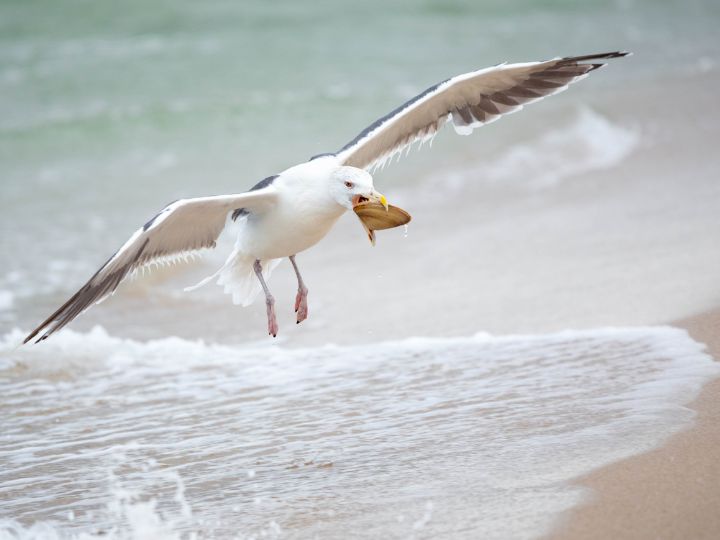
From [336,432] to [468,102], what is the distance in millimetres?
2581

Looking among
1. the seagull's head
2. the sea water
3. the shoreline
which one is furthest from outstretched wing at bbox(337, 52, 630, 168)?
the shoreline

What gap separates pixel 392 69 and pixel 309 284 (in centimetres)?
1095

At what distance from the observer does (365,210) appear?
5.78 metres

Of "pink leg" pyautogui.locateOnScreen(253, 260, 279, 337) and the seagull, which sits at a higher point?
the seagull

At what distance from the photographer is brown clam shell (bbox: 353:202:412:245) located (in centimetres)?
567

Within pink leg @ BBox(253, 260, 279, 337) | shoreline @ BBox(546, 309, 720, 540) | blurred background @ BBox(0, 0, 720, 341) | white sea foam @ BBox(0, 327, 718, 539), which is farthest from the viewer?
blurred background @ BBox(0, 0, 720, 341)

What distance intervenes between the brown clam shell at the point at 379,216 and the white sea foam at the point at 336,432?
0.93 m

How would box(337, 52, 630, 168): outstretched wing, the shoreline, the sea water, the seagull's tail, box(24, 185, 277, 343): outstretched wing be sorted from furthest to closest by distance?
the seagull's tail
box(337, 52, 630, 168): outstretched wing
box(24, 185, 277, 343): outstretched wing
the sea water
the shoreline

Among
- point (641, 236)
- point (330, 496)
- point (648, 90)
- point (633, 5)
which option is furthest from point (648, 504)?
point (633, 5)

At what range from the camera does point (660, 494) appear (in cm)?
405

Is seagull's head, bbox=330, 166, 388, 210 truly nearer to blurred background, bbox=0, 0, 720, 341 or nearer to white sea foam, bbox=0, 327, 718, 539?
white sea foam, bbox=0, 327, 718, 539

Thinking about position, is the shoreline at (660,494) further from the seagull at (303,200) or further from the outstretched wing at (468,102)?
the outstretched wing at (468,102)

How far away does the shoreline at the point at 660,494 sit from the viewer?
12.5 ft

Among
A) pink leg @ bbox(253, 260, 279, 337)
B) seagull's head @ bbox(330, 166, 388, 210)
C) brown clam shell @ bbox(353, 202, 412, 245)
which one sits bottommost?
Result: pink leg @ bbox(253, 260, 279, 337)
